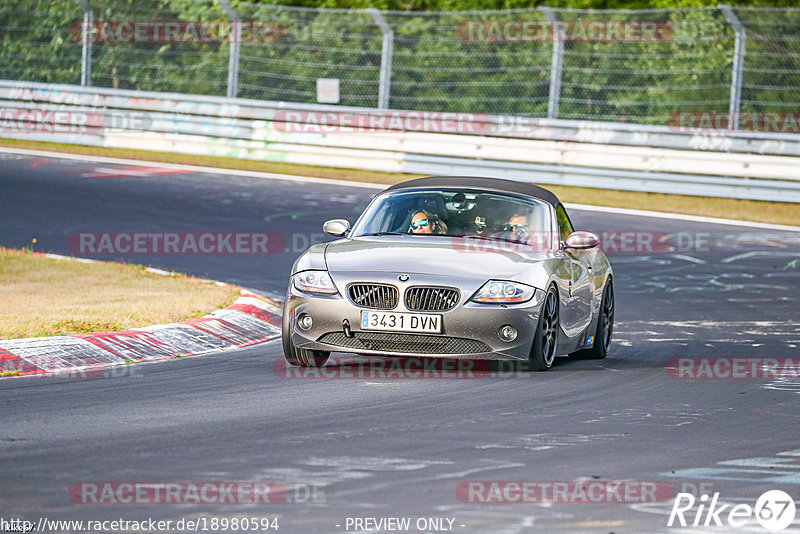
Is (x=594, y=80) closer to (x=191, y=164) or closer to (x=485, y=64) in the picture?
(x=485, y=64)

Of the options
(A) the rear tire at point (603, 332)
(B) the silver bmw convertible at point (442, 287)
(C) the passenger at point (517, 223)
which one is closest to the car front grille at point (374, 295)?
(B) the silver bmw convertible at point (442, 287)

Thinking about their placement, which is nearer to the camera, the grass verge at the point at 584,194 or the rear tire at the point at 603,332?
the rear tire at the point at 603,332

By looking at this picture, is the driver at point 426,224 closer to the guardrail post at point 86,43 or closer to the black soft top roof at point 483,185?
the black soft top roof at point 483,185

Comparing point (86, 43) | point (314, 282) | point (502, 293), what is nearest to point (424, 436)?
point (502, 293)

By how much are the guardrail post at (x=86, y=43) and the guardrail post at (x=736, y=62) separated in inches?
481

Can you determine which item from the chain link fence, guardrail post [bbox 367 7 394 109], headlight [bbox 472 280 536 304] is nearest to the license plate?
headlight [bbox 472 280 536 304]

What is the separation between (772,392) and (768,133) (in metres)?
13.8

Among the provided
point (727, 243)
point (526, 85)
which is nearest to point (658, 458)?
point (727, 243)

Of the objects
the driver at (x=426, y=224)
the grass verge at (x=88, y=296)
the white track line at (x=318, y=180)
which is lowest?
the grass verge at (x=88, y=296)

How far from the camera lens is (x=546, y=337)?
31.9 feet

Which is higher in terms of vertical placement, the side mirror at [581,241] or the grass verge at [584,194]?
the side mirror at [581,241]

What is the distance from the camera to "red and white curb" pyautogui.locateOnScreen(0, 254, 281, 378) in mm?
9305

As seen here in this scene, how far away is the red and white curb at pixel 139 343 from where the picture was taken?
9305mm

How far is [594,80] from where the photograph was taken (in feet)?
78.9
